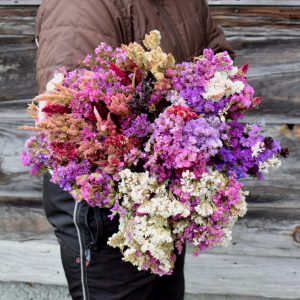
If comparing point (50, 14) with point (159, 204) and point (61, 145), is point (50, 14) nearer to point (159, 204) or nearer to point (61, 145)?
point (61, 145)

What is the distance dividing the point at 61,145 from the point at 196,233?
329mm

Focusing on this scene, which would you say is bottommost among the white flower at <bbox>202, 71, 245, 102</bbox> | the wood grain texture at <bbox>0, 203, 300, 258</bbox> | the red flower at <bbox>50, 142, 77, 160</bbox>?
the wood grain texture at <bbox>0, 203, 300, 258</bbox>

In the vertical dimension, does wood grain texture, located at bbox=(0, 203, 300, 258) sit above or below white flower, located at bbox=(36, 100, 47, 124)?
below

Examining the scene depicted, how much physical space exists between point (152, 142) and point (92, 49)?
0.27m

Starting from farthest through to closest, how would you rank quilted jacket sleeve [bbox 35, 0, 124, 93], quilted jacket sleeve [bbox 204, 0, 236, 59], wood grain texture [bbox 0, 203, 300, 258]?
wood grain texture [bbox 0, 203, 300, 258] → quilted jacket sleeve [bbox 204, 0, 236, 59] → quilted jacket sleeve [bbox 35, 0, 124, 93]

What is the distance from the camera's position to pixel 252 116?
184cm

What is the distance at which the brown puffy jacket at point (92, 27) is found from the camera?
1.07 m

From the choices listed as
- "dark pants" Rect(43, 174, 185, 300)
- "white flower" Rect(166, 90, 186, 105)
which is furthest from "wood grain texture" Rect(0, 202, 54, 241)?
"white flower" Rect(166, 90, 186, 105)

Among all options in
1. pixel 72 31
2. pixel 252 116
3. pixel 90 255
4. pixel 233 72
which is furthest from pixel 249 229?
pixel 72 31

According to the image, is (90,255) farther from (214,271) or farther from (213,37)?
(214,271)

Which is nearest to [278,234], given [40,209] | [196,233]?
[40,209]

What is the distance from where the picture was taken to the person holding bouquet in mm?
1078

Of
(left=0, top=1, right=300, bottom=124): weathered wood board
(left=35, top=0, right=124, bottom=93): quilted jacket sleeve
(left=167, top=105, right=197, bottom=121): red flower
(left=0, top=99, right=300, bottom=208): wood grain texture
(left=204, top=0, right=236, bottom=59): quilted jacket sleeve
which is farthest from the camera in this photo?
(left=0, top=99, right=300, bottom=208): wood grain texture

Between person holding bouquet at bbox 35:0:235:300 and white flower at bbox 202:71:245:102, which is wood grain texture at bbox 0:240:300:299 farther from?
white flower at bbox 202:71:245:102
